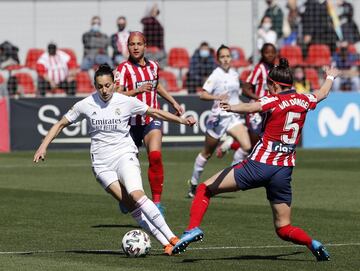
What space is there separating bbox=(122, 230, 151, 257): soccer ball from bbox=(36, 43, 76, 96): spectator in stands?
18187 millimetres

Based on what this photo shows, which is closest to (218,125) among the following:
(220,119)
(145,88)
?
(220,119)

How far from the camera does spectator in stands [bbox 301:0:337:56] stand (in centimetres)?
3309

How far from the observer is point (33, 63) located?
31.6m

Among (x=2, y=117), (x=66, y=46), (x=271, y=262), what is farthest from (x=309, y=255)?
(x=66, y=46)

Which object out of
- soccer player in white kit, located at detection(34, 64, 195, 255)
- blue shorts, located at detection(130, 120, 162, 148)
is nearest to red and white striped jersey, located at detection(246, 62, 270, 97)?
blue shorts, located at detection(130, 120, 162, 148)

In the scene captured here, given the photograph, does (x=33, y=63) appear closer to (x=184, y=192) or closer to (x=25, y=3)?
(x=25, y=3)

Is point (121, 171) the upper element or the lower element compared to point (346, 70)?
lower

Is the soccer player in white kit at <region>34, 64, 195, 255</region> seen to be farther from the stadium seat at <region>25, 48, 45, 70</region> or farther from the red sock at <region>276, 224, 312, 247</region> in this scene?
the stadium seat at <region>25, 48, 45, 70</region>

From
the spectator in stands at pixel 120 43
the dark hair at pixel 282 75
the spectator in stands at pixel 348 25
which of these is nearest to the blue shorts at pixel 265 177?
the dark hair at pixel 282 75

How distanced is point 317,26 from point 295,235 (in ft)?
73.1

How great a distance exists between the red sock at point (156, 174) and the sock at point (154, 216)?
341cm

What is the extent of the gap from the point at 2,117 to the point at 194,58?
225 inches

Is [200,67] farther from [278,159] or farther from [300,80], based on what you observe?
[278,159]

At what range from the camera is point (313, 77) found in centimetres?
3247
